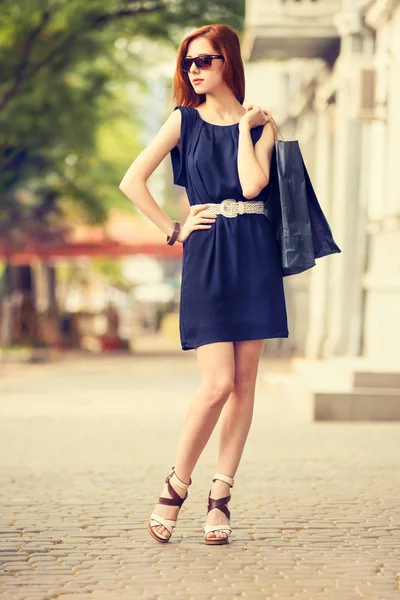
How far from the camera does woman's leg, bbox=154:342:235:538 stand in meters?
5.39

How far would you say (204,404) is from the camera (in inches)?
214

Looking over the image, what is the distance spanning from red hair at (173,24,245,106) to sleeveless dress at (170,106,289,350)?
0.14 meters

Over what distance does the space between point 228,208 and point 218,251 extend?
182 millimetres

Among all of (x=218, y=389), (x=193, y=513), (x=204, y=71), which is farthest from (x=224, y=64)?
(x=193, y=513)

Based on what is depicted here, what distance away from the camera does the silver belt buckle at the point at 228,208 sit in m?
5.49

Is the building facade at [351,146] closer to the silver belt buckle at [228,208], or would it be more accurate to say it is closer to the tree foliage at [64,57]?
the tree foliage at [64,57]

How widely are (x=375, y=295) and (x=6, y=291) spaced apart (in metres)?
16.9

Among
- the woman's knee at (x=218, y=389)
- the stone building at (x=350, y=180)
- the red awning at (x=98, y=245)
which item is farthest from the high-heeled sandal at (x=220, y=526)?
the red awning at (x=98, y=245)

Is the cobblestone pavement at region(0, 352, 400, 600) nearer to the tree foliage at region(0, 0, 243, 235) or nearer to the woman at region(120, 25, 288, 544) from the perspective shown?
the woman at region(120, 25, 288, 544)

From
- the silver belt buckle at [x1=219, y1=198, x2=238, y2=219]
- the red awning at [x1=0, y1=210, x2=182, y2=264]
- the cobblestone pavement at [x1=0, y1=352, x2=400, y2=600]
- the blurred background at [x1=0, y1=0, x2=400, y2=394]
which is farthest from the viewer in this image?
the red awning at [x1=0, y1=210, x2=182, y2=264]

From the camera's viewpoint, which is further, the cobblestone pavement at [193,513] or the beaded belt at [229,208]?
the beaded belt at [229,208]

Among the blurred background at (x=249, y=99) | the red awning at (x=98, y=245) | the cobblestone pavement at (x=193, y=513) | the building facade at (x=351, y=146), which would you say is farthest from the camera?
the red awning at (x=98, y=245)

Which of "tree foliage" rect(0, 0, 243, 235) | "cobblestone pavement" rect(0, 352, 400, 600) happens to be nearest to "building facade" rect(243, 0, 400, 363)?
"tree foliage" rect(0, 0, 243, 235)

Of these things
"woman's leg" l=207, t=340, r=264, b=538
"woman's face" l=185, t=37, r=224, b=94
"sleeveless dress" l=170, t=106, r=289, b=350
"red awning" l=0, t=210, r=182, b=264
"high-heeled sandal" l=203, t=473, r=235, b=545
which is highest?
"woman's face" l=185, t=37, r=224, b=94
